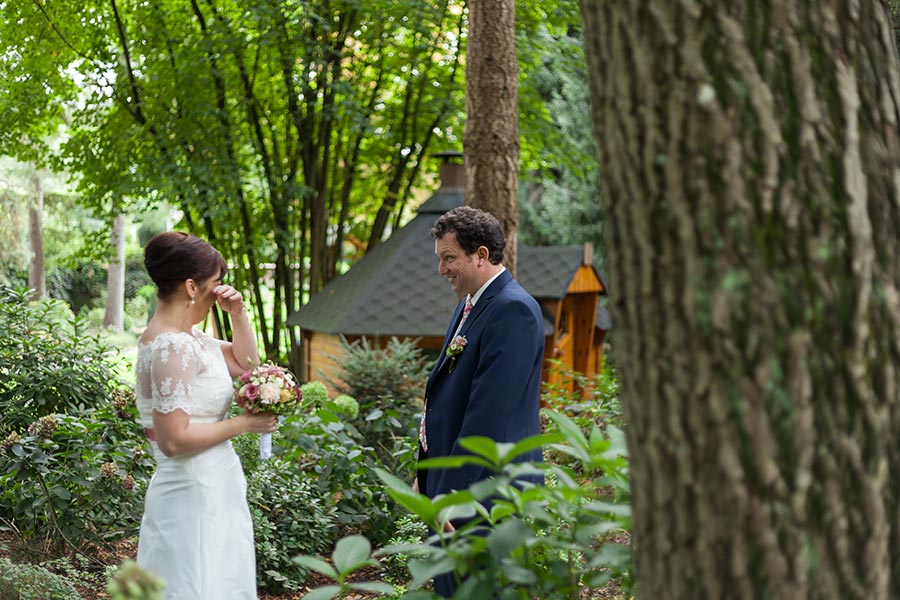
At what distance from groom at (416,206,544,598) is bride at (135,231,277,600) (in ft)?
2.08

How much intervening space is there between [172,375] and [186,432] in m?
0.18

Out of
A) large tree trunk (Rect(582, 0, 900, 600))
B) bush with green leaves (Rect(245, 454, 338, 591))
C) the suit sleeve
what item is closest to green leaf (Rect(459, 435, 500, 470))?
large tree trunk (Rect(582, 0, 900, 600))

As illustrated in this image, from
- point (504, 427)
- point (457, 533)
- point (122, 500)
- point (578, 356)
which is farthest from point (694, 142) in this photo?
point (578, 356)

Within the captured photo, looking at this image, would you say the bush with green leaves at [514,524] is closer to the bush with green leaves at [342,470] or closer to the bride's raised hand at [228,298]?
the bride's raised hand at [228,298]

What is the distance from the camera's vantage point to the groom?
3.09 meters

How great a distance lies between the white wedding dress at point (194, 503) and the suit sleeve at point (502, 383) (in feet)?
2.38

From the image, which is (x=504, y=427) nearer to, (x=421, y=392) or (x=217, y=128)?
(x=421, y=392)

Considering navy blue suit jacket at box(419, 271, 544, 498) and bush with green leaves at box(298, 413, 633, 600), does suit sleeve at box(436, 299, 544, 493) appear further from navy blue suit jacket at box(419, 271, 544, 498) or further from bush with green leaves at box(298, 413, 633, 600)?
bush with green leaves at box(298, 413, 633, 600)

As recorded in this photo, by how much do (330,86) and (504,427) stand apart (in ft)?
26.7

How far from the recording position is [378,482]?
5.64m

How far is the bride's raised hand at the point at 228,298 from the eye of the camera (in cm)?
322

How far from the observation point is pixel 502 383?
308 cm

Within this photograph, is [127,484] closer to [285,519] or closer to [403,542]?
[285,519]

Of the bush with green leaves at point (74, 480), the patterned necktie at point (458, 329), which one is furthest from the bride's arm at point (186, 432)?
the bush with green leaves at point (74, 480)
